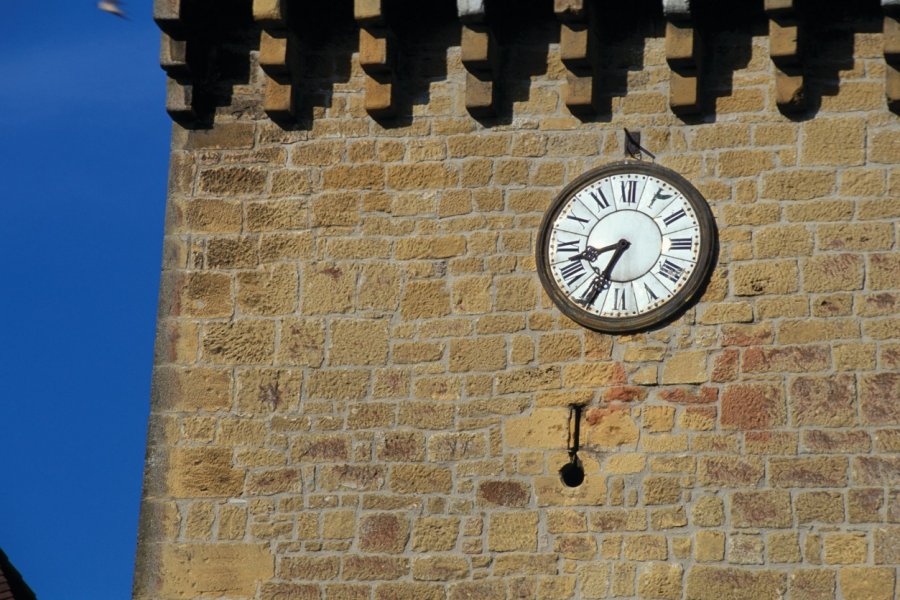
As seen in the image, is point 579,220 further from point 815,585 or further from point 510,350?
point 815,585

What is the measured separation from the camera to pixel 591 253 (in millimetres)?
10633

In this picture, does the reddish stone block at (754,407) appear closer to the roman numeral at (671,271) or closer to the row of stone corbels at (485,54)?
the roman numeral at (671,271)

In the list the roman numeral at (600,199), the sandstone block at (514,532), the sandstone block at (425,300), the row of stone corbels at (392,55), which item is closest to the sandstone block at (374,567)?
A: the sandstone block at (514,532)

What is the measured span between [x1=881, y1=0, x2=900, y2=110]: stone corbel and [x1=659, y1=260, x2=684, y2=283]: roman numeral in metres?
1.29

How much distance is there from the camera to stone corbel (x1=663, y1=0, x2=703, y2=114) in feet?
34.9

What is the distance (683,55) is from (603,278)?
1.15 metres

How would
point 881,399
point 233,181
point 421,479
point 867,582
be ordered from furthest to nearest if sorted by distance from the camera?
→ point 233,181, point 421,479, point 881,399, point 867,582

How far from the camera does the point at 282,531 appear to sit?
10.7 meters

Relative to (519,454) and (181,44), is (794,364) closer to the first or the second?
(519,454)

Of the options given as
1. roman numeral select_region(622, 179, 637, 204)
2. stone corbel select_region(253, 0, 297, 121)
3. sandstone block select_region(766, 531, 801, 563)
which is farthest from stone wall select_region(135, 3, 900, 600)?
roman numeral select_region(622, 179, 637, 204)

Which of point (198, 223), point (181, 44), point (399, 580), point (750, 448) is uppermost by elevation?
point (181, 44)

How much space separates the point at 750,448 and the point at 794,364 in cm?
45

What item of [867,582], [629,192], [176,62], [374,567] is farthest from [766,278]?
[176,62]

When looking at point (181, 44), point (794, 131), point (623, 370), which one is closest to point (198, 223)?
point (181, 44)
